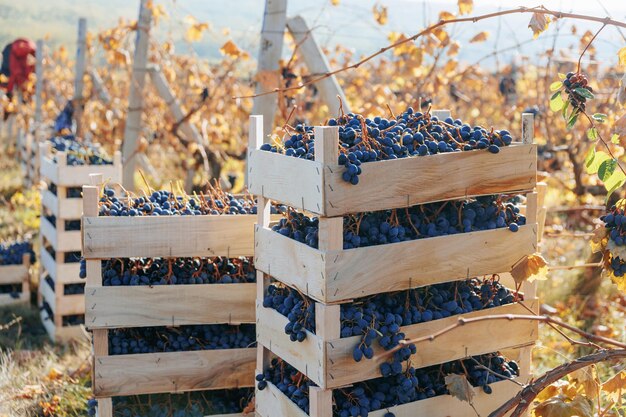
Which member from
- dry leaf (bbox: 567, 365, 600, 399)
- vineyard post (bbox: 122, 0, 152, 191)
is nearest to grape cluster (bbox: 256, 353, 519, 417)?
dry leaf (bbox: 567, 365, 600, 399)

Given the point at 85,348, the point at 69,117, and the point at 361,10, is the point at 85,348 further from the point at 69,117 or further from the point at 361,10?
the point at 69,117

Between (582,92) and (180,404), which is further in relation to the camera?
(180,404)

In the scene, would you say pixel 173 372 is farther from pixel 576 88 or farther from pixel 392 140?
pixel 576 88

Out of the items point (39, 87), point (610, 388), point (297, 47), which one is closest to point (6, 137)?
point (39, 87)

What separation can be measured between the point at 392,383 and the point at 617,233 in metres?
0.88

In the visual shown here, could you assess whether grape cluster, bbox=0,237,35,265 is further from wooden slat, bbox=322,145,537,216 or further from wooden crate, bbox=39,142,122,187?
wooden slat, bbox=322,145,537,216

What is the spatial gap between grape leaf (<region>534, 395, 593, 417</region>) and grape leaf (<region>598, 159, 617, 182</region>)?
72 cm

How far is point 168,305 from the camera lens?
342 cm

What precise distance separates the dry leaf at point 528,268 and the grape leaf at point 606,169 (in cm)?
36

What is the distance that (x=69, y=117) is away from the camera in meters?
8.17

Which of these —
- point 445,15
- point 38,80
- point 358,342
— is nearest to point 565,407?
point 358,342

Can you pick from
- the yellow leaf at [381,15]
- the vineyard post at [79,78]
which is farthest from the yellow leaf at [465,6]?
the vineyard post at [79,78]

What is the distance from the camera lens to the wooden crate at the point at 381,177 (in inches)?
103

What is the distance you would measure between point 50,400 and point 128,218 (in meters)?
1.21
